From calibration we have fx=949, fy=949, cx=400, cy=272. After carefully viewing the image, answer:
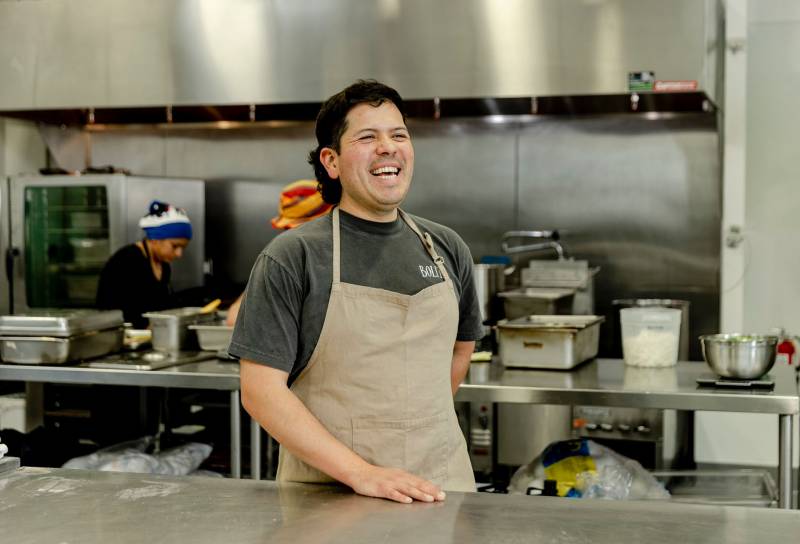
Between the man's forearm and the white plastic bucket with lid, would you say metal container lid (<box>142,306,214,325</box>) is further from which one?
the man's forearm

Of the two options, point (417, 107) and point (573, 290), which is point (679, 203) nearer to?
point (573, 290)

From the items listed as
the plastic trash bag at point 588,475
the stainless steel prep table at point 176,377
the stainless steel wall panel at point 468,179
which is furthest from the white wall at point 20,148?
the plastic trash bag at point 588,475

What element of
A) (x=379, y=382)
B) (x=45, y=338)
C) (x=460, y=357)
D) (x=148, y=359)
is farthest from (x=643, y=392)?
(x=45, y=338)

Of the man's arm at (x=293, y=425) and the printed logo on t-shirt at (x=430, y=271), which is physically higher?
the printed logo on t-shirt at (x=430, y=271)

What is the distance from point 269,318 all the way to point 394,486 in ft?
1.42

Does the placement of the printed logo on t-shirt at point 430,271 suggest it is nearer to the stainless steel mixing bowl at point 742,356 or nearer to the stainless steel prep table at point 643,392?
the stainless steel prep table at point 643,392

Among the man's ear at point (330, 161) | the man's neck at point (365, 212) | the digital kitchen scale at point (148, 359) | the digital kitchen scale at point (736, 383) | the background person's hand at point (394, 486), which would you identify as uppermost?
the man's ear at point (330, 161)

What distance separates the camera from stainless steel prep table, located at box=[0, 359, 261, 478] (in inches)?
124

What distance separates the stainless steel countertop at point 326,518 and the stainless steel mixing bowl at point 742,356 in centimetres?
136

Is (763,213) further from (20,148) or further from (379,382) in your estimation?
(20,148)

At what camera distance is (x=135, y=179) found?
208 inches

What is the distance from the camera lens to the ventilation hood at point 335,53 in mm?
4473

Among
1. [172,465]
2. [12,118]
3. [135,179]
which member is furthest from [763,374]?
[12,118]

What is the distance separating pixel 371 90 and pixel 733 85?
351 cm
